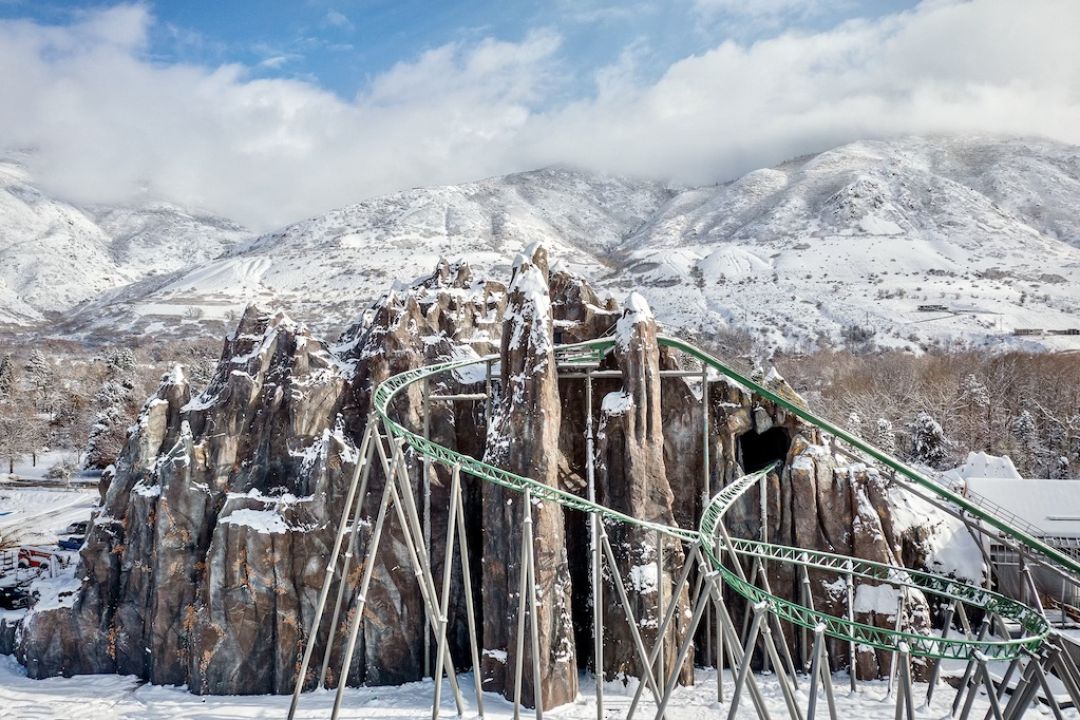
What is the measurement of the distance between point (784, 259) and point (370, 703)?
125 meters

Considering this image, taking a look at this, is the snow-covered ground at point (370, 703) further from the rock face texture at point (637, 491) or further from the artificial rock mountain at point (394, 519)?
the rock face texture at point (637, 491)

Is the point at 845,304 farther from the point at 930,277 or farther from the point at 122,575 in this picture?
the point at 122,575

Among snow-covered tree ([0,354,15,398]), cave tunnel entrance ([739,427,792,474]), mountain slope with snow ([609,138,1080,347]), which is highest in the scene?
mountain slope with snow ([609,138,1080,347])

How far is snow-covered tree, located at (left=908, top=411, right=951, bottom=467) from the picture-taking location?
47.8 m

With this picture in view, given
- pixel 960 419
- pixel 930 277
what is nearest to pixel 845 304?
pixel 930 277

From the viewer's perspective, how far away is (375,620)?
982 inches

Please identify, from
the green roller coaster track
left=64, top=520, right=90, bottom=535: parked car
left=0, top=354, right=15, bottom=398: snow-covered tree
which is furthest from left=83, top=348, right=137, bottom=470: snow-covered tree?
the green roller coaster track

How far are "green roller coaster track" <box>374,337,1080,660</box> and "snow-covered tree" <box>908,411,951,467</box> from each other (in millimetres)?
24557

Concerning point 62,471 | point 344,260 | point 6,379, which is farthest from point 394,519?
point 344,260

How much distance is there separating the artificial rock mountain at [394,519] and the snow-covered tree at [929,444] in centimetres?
2289

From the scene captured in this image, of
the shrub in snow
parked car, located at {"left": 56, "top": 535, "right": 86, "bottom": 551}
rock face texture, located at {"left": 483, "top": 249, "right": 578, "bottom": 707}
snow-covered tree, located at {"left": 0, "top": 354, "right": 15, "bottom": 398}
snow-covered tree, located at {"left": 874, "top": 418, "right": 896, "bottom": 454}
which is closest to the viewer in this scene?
rock face texture, located at {"left": 483, "top": 249, "right": 578, "bottom": 707}

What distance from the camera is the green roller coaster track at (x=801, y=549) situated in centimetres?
1506

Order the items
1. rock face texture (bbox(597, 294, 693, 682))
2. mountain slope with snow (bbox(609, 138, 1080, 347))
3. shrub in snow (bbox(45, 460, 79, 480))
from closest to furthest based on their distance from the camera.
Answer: rock face texture (bbox(597, 294, 693, 682)), shrub in snow (bbox(45, 460, 79, 480)), mountain slope with snow (bbox(609, 138, 1080, 347))

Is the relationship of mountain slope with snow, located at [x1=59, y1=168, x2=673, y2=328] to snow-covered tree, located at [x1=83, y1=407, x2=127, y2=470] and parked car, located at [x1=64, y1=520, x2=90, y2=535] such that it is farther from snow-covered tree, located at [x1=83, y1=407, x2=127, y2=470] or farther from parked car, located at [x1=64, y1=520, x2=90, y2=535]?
parked car, located at [x1=64, y1=520, x2=90, y2=535]
